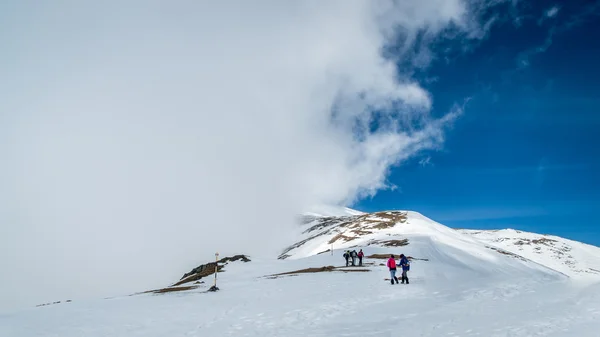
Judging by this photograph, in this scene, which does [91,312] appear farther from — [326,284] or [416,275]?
[416,275]

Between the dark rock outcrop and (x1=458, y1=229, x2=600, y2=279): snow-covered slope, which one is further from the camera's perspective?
(x1=458, y1=229, x2=600, y2=279): snow-covered slope

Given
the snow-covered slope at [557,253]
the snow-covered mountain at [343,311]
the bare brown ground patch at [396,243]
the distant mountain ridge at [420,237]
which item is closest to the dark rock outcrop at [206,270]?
the snow-covered mountain at [343,311]

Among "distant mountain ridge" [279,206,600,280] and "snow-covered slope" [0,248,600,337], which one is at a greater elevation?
"distant mountain ridge" [279,206,600,280]

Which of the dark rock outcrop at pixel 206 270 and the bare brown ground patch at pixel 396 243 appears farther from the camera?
the bare brown ground patch at pixel 396 243

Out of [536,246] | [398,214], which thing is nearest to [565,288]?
[398,214]

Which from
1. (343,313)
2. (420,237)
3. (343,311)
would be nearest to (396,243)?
(420,237)

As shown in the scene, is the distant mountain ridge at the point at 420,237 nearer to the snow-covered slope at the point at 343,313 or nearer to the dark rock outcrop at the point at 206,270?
the snow-covered slope at the point at 343,313

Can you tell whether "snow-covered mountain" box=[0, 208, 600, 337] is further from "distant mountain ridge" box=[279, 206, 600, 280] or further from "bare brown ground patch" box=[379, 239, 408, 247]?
"bare brown ground patch" box=[379, 239, 408, 247]

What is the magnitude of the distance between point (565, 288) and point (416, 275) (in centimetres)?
1171

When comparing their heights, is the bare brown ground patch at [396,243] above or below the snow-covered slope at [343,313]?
above

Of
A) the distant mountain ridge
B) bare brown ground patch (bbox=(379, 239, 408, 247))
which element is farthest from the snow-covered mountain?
bare brown ground patch (bbox=(379, 239, 408, 247))

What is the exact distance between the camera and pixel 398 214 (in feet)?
408

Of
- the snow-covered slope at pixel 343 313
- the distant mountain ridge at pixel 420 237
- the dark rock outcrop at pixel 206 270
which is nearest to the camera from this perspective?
the snow-covered slope at pixel 343 313

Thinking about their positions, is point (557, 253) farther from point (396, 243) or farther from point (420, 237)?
point (396, 243)
